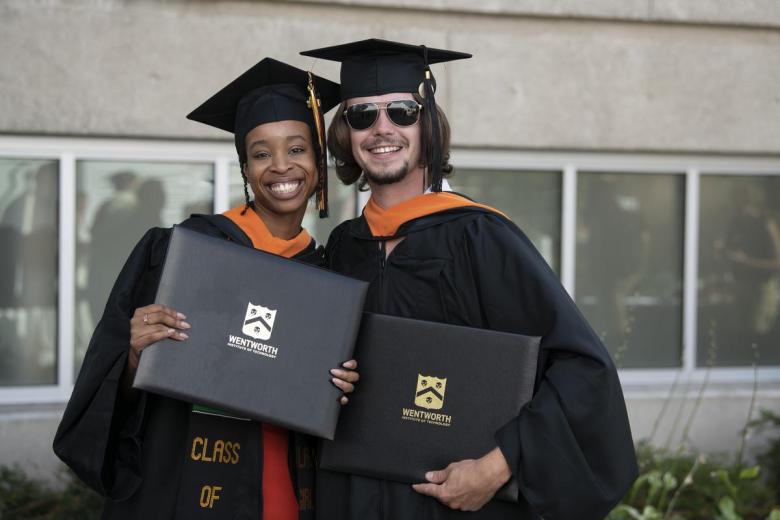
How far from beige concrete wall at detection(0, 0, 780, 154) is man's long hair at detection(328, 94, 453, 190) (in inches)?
74.0

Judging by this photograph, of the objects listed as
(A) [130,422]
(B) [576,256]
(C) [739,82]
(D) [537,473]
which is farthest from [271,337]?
(C) [739,82]

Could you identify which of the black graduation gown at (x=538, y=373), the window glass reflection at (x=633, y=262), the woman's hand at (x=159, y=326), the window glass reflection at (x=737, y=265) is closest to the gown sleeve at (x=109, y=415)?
the woman's hand at (x=159, y=326)

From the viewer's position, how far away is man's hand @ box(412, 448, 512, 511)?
1.96m

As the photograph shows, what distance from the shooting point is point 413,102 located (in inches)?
90.6

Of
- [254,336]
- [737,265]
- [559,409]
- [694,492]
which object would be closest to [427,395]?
[559,409]

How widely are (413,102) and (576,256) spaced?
9.32 feet

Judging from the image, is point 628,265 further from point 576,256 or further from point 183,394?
point 183,394

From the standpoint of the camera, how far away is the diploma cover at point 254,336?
1972mm

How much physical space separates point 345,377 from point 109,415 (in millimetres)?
636

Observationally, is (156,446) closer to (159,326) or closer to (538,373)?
(159,326)

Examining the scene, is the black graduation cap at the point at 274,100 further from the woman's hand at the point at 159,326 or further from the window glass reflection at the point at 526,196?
the window glass reflection at the point at 526,196

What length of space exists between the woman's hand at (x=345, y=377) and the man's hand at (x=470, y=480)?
27 centimetres

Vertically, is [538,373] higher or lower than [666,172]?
lower

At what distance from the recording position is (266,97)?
245 centimetres
